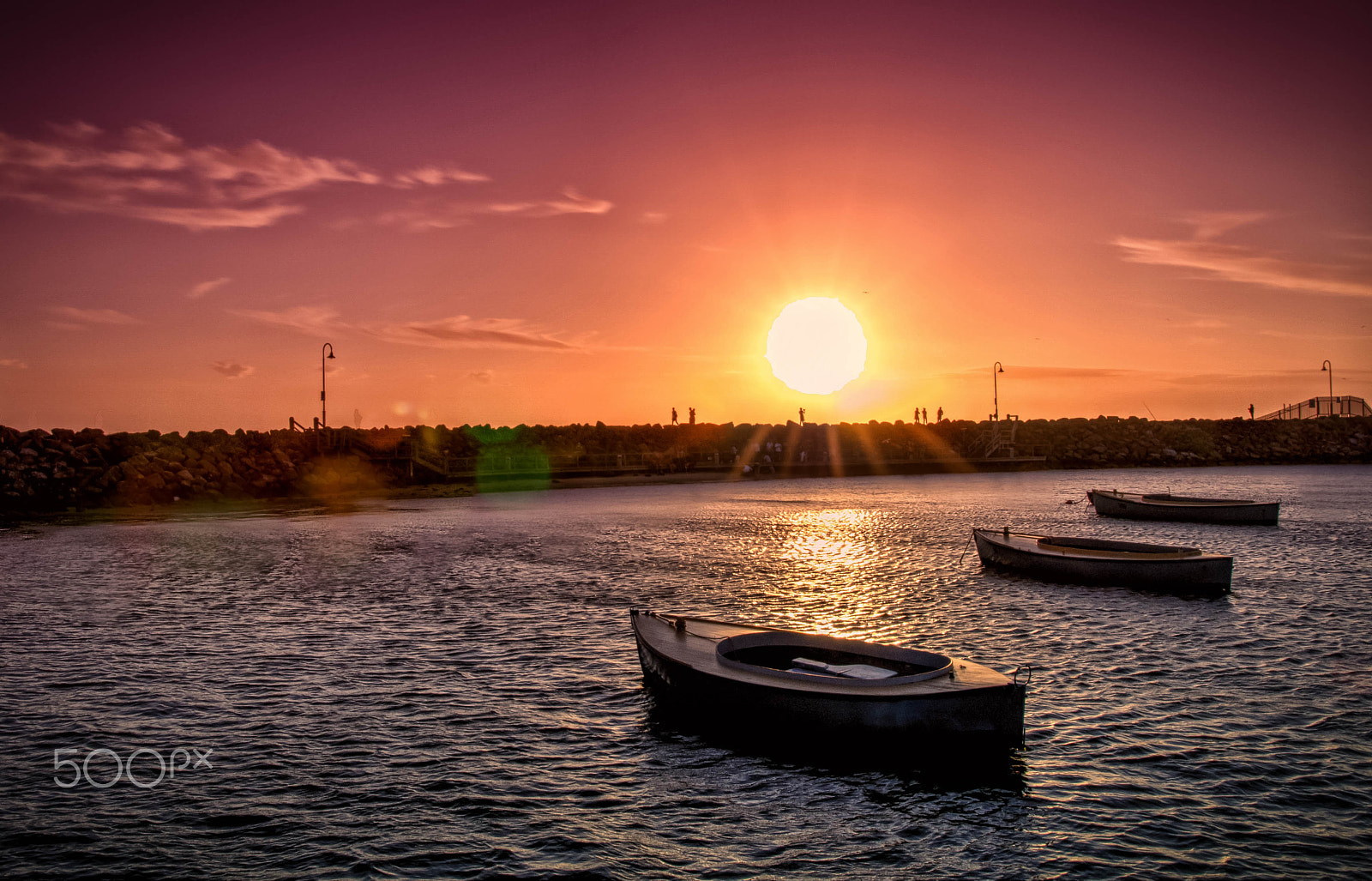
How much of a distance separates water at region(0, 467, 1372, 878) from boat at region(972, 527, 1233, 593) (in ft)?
2.43

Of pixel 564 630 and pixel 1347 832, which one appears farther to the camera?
pixel 564 630

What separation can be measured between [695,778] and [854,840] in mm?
2619

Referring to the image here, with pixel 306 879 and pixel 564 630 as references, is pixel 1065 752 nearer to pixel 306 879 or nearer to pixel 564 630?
pixel 306 879

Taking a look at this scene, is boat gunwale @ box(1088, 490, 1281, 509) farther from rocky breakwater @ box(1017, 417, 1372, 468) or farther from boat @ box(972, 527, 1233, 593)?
rocky breakwater @ box(1017, 417, 1372, 468)

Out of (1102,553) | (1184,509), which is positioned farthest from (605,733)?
(1184,509)

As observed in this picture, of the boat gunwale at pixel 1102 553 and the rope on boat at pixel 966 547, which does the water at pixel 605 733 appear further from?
the rope on boat at pixel 966 547

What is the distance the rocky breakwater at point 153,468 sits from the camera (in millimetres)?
65938

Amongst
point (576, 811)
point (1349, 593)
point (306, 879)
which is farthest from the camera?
point (1349, 593)

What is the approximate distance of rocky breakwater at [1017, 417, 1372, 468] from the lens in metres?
130

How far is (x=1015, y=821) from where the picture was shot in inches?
410

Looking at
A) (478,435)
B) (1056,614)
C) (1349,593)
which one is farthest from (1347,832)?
(478,435)

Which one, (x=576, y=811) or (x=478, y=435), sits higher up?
(x=478, y=435)

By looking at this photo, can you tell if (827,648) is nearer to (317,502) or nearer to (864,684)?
(864,684)

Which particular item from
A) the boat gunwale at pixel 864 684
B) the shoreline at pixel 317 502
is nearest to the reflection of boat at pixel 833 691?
the boat gunwale at pixel 864 684
